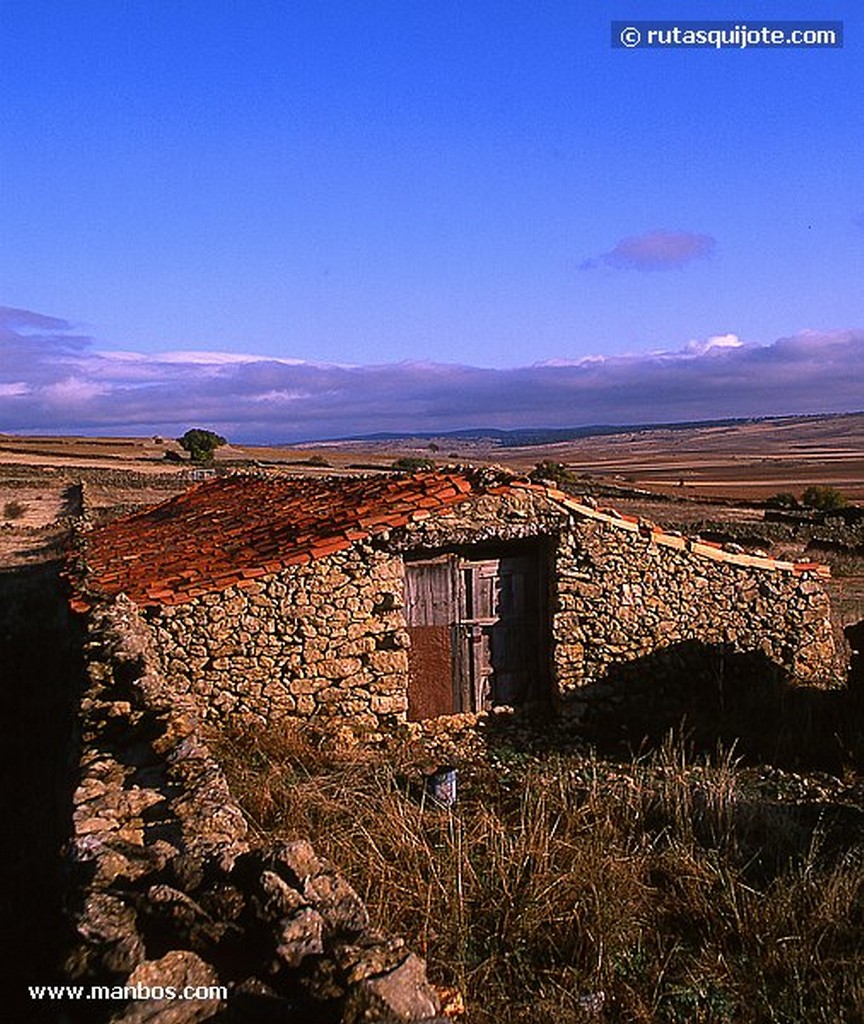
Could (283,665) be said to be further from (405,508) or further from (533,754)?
(533,754)

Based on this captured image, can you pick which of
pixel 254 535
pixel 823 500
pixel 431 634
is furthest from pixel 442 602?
pixel 823 500

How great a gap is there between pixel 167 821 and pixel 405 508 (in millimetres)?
6090

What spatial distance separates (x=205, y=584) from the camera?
9352mm

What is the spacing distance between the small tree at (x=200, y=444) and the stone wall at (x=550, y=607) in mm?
57695

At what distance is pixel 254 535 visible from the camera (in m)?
11.1

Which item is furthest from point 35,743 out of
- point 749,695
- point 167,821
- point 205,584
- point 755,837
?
point 749,695

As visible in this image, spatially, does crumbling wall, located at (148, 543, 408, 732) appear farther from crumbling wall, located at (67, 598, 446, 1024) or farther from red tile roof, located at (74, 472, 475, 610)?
crumbling wall, located at (67, 598, 446, 1024)

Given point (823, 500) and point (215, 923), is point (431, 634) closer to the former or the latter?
point (215, 923)

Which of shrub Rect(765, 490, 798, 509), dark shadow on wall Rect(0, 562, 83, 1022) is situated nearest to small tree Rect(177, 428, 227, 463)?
shrub Rect(765, 490, 798, 509)

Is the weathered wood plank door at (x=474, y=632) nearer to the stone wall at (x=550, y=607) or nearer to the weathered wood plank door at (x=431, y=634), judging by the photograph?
the weathered wood plank door at (x=431, y=634)

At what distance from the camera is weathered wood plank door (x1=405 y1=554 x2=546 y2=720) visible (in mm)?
10359

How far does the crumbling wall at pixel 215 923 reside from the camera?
9.47ft

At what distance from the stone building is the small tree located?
57.1 meters

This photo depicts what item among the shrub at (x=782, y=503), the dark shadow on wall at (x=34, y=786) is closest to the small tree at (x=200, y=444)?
the shrub at (x=782, y=503)
